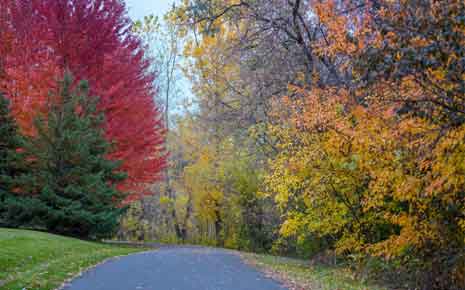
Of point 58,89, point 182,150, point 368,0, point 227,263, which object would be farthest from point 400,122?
point 182,150

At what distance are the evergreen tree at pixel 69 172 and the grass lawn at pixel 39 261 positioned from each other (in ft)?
10.3

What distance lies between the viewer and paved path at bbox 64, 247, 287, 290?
9883 millimetres

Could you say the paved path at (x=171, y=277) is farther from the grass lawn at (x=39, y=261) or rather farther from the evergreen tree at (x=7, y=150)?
the evergreen tree at (x=7, y=150)

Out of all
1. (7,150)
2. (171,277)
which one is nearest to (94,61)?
(7,150)

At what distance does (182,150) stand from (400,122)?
2705 cm

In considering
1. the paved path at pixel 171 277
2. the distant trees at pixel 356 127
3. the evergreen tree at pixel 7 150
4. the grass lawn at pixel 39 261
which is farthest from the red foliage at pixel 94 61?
the paved path at pixel 171 277

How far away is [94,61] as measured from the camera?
24.8 metres

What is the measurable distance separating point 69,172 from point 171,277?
1197 centimetres

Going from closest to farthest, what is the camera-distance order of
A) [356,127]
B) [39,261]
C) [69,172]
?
[356,127] → [39,261] → [69,172]

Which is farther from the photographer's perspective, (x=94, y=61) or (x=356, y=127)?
(x=94, y=61)

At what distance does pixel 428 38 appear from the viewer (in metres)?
7.62

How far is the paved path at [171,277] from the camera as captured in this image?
988cm

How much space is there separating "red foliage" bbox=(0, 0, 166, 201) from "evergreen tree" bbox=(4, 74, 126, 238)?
4.04 ft

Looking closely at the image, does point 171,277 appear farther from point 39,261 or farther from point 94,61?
point 94,61
